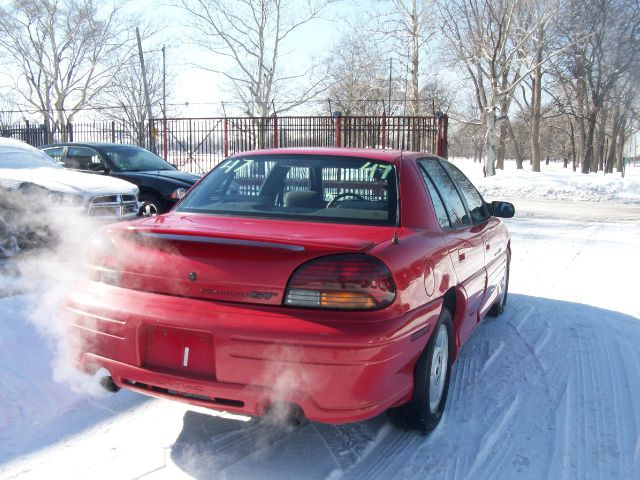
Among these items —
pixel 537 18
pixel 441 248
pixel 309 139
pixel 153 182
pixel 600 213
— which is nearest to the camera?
pixel 441 248

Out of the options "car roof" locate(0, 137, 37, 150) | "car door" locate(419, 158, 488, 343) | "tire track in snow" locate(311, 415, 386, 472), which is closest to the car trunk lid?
"car door" locate(419, 158, 488, 343)

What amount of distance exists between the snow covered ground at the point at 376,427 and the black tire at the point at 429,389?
3.6 inches

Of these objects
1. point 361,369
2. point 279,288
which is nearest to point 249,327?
point 279,288

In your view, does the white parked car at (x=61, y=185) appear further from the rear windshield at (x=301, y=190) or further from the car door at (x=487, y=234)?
the car door at (x=487, y=234)

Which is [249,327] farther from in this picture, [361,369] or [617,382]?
[617,382]

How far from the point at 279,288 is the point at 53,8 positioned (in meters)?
36.1

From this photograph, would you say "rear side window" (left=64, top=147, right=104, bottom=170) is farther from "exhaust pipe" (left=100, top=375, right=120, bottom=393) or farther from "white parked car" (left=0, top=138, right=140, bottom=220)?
"exhaust pipe" (left=100, top=375, right=120, bottom=393)

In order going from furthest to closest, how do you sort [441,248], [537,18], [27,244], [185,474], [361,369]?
[537,18] < [27,244] < [441,248] < [185,474] < [361,369]

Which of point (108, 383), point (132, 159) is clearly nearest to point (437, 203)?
point (108, 383)

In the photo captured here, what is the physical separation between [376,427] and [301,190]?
1.43 m

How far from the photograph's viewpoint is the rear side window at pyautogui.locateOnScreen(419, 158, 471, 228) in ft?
12.2

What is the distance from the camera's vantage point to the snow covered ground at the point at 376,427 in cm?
270

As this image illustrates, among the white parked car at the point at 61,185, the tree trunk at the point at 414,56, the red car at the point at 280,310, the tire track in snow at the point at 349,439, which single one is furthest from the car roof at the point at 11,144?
the tree trunk at the point at 414,56

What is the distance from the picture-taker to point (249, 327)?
7.95ft
